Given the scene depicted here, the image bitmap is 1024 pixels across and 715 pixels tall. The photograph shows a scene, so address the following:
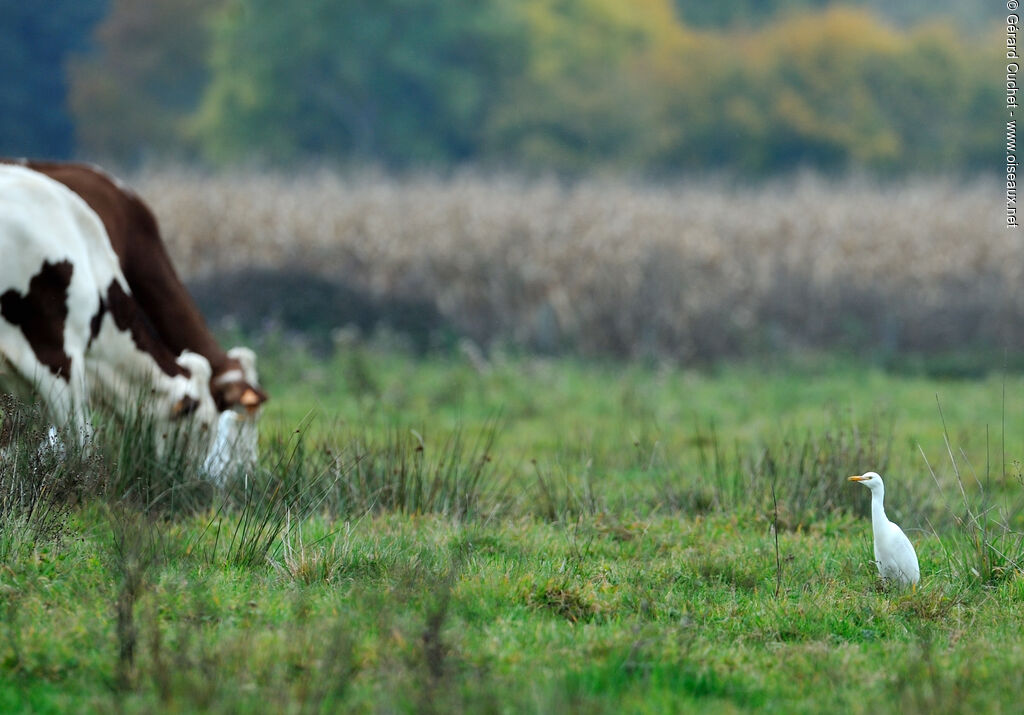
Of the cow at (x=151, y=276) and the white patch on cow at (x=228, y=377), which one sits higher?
the cow at (x=151, y=276)

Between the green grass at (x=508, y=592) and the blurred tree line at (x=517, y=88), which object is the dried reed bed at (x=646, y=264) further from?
the blurred tree line at (x=517, y=88)

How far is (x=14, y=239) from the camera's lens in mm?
6402

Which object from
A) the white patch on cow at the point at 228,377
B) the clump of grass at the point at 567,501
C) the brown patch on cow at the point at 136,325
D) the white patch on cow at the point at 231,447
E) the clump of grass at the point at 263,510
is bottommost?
the clump of grass at the point at 567,501

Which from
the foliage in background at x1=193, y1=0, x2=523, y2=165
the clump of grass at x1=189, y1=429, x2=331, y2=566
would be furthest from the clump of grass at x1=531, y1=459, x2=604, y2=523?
the foliage in background at x1=193, y1=0, x2=523, y2=165

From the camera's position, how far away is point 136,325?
724 centimetres

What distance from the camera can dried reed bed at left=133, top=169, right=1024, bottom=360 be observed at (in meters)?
16.0

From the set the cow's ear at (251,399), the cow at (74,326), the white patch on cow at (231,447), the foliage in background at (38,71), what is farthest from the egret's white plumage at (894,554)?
the foliage in background at (38,71)

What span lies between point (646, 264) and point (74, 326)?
10860 millimetres

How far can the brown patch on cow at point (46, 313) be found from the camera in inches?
249

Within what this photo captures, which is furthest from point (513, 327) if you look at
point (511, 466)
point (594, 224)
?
point (511, 466)

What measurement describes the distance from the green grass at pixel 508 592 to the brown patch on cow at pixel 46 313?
67 centimetres

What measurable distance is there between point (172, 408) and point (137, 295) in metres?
0.81

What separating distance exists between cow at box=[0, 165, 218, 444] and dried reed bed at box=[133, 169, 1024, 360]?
8.66 m

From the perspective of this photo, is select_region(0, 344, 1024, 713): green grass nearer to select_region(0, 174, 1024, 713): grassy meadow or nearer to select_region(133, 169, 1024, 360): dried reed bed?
select_region(0, 174, 1024, 713): grassy meadow
